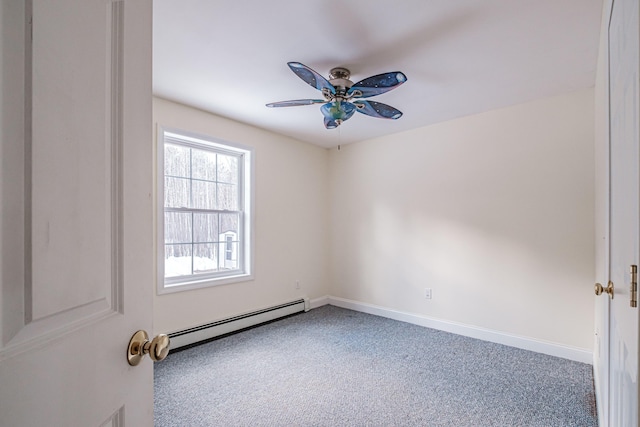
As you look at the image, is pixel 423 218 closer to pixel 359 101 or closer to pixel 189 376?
pixel 359 101

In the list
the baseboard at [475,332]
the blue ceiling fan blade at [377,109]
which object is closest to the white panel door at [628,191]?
the blue ceiling fan blade at [377,109]

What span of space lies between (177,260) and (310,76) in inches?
89.5

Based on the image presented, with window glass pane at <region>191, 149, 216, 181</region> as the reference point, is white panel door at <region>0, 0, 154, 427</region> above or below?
below

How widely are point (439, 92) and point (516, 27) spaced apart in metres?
0.93

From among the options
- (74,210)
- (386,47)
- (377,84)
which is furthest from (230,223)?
(74,210)

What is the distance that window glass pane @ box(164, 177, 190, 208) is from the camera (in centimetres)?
315

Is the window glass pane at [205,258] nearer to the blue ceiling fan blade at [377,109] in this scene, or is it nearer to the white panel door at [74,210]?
the blue ceiling fan blade at [377,109]

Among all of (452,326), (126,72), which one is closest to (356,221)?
(452,326)

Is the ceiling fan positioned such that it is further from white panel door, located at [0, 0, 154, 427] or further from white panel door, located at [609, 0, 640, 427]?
white panel door, located at [0, 0, 154, 427]

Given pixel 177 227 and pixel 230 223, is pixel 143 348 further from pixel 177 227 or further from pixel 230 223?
pixel 230 223

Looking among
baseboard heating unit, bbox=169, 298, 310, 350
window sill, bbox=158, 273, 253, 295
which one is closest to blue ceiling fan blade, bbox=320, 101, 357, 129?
window sill, bbox=158, 273, 253, 295

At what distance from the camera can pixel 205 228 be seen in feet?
11.4

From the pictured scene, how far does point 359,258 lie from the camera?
4438 millimetres

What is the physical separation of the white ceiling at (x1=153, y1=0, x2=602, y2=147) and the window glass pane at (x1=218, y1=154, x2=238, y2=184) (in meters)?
0.71
